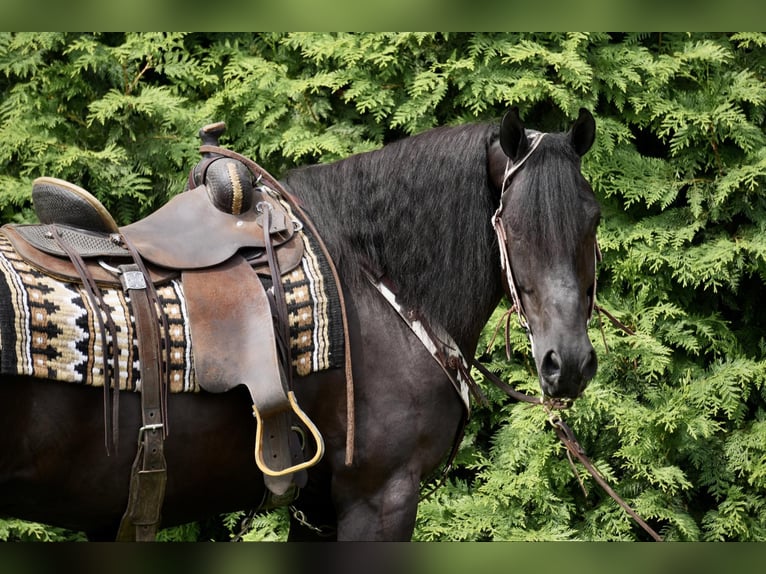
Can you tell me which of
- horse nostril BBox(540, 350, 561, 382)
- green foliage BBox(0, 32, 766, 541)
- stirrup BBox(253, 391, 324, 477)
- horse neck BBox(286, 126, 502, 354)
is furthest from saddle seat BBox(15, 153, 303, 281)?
green foliage BBox(0, 32, 766, 541)

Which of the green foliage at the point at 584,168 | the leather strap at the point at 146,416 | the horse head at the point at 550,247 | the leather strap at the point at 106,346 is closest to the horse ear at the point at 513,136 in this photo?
the horse head at the point at 550,247

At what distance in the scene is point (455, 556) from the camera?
72 cm

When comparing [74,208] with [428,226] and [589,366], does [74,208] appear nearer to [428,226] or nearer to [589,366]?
[428,226]

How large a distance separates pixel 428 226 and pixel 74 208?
0.96 metres

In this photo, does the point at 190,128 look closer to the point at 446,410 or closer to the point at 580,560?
the point at 446,410

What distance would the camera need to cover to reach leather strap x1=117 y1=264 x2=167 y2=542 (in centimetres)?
200

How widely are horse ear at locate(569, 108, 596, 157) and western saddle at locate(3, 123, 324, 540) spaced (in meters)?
0.82

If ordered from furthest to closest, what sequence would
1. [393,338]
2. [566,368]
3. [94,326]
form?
1. [393,338]
2. [566,368]
3. [94,326]

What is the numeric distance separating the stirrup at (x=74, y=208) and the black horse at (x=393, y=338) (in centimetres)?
45

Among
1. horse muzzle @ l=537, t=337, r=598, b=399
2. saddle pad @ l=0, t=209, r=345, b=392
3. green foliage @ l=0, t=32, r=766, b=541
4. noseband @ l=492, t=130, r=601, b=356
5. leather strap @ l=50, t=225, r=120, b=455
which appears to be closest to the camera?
saddle pad @ l=0, t=209, r=345, b=392

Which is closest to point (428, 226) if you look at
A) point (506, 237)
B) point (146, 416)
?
point (506, 237)

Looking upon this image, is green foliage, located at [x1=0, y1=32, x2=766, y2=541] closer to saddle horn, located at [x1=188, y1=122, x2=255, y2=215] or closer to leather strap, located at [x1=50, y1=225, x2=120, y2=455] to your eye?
saddle horn, located at [x1=188, y1=122, x2=255, y2=215]

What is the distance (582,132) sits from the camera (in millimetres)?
2244

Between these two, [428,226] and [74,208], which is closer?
[74,208]
